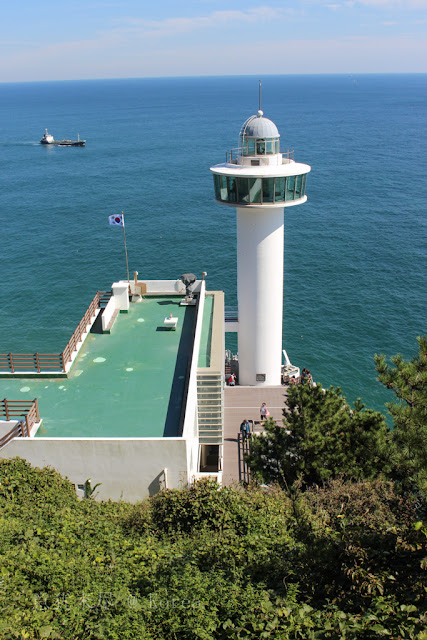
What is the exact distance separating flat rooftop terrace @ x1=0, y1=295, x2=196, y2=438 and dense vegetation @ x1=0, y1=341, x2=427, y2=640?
224cm

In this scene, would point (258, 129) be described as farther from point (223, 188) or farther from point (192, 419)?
point (192, 419)

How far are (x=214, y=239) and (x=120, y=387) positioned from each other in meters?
46.5

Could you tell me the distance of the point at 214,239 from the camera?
212 ft

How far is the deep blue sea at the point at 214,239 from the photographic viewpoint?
4362 centimetres

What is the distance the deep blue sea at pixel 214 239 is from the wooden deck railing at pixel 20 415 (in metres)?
22.8

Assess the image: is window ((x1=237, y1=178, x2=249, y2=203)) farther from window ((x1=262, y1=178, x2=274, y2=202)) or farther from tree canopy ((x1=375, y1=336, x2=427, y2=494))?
tree canopy ((x1=375, y1=336, x2=427, y2=494))

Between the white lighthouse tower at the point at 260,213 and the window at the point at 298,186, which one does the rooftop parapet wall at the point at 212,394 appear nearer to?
the white lighthouse tower at the point at 260,213

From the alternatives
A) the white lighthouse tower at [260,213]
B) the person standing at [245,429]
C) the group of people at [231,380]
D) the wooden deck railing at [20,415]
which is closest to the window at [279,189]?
the white lighthouse tower at [260,213]

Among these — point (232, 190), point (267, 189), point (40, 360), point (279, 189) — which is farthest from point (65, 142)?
point (40, 360)

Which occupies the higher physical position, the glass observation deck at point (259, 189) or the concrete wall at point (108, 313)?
the glass observation deck at point (259, 189)

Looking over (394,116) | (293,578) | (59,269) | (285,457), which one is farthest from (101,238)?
(394,116)

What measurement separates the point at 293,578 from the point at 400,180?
85.8 meters

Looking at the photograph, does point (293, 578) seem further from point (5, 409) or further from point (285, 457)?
point (5, 409)

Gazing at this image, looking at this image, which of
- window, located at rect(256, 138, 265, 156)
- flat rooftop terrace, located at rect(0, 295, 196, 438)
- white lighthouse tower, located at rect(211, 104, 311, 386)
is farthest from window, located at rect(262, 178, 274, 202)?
flat rooftop terrace, located at rect(0, 295, 196, 438)
